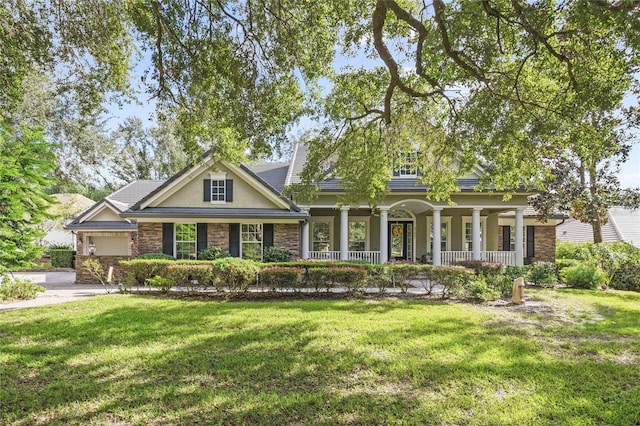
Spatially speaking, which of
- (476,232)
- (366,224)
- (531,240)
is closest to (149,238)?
(366,224)

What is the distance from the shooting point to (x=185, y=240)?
54.4ft

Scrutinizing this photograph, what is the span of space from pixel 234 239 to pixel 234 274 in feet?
17.4

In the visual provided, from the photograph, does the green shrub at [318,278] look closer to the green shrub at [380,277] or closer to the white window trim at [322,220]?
the green shrub at [380,277]

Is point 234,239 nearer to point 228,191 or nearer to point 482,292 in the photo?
point 228,191

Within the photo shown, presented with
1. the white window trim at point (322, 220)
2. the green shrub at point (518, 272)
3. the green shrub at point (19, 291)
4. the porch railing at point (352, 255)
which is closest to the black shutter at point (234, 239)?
the porch railing at point (352, 255)

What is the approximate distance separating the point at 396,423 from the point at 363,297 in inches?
305

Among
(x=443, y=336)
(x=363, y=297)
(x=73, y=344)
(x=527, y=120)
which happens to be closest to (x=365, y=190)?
(x=363, y=297)

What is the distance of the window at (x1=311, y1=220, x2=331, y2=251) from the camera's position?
19.9 meters

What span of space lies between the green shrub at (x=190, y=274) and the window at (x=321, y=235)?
8563mm

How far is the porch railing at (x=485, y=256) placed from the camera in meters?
18.6

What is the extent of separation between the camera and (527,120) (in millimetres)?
8289

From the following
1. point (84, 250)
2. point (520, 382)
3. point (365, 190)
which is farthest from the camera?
point (84, 250)

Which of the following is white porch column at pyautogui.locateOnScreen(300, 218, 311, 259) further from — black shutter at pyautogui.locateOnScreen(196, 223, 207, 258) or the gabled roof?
black shutter at pyautogui.locateOnScreen(196, 223, 207, 258)

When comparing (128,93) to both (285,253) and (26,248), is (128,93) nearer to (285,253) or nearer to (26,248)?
(26,248)
